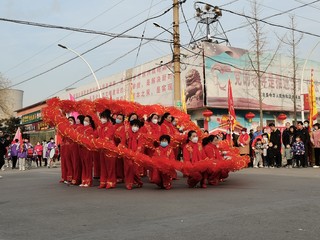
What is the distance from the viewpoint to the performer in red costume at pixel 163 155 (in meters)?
9.24

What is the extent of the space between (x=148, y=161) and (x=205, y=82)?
690 inches

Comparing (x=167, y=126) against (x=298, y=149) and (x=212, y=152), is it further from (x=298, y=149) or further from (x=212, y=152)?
(x=298, y=149)

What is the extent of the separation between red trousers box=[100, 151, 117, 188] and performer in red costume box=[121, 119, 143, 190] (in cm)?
36

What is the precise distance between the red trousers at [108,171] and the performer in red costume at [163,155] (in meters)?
1.13

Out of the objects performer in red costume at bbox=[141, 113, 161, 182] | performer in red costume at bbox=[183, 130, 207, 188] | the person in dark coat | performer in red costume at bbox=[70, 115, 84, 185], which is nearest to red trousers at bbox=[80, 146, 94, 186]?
performer in red costume at bbox=[70, 115, 84, 185]

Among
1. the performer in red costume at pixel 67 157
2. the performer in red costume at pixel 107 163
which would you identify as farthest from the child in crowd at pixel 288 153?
the performer in red costume at pixel 67 157

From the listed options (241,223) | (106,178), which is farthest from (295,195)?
(106,178)

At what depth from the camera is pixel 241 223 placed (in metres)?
5.29

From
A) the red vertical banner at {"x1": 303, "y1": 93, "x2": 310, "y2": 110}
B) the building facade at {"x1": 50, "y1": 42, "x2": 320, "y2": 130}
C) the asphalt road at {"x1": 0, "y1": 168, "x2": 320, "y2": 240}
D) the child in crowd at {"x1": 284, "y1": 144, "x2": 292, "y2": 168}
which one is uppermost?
the building facade at {"x1": 50, "y1": 42, "x2": 320, "y2": 130}

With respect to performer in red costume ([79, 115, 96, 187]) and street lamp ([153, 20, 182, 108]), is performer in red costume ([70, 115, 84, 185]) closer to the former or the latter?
performer in red costume ([79, 115, 96, 187])

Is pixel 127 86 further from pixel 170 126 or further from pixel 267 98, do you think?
pixel 170 126

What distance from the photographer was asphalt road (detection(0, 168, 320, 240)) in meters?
4.86

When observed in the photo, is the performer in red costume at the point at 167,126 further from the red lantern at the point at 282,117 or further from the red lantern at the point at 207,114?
the red lantern at the point at 282,117

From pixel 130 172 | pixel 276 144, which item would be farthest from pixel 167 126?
pixel 276 144
